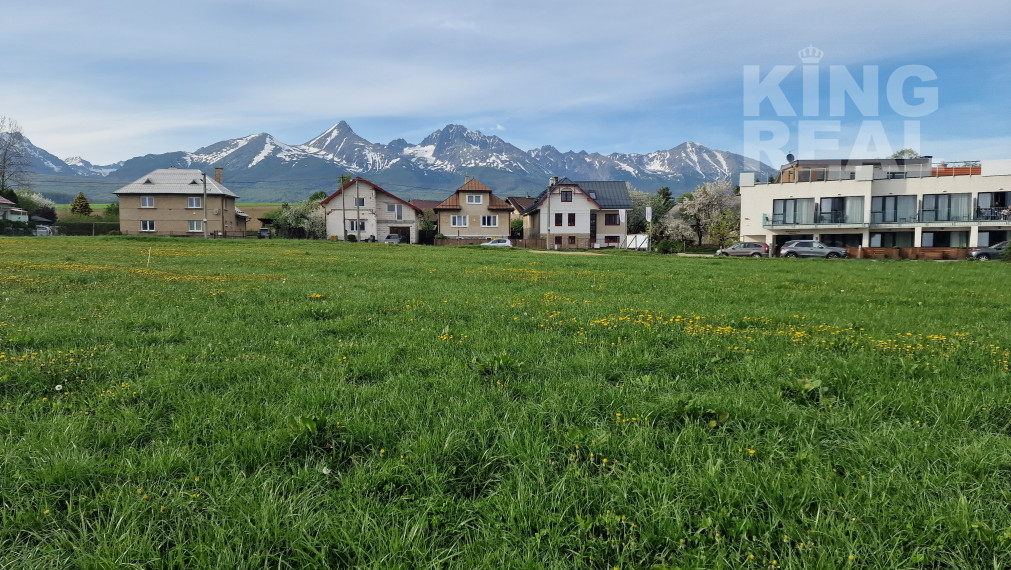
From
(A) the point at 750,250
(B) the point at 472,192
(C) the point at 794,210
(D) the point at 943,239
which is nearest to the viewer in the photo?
(A) the point at 750,250

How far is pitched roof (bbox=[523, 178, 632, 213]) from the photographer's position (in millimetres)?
69625

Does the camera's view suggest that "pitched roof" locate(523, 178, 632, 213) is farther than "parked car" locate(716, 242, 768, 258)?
Yes

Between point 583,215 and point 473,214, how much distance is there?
16004 millimetres

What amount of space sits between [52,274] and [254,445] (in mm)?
14820

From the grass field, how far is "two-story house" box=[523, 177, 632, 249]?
203ft

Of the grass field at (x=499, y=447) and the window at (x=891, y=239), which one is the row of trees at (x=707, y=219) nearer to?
the window at (x=891, y=239)

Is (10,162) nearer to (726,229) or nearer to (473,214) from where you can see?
(473,214)

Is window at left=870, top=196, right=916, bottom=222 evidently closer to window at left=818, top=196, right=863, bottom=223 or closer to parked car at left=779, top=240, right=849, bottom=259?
window at left=818, top=196, right=863, bottom=223

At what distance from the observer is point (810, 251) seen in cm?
4403

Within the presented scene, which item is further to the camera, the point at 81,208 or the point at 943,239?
the point at 81,208

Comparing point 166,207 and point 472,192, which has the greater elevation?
point 472,192

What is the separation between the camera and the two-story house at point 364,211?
71.0 meters

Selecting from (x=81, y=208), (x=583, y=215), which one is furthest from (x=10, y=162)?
(x=583, y=215)

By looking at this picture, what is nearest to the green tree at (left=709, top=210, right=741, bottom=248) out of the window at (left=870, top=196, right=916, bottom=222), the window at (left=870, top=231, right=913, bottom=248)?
the window at (left=870, top=231, right=913, bottom=248)
